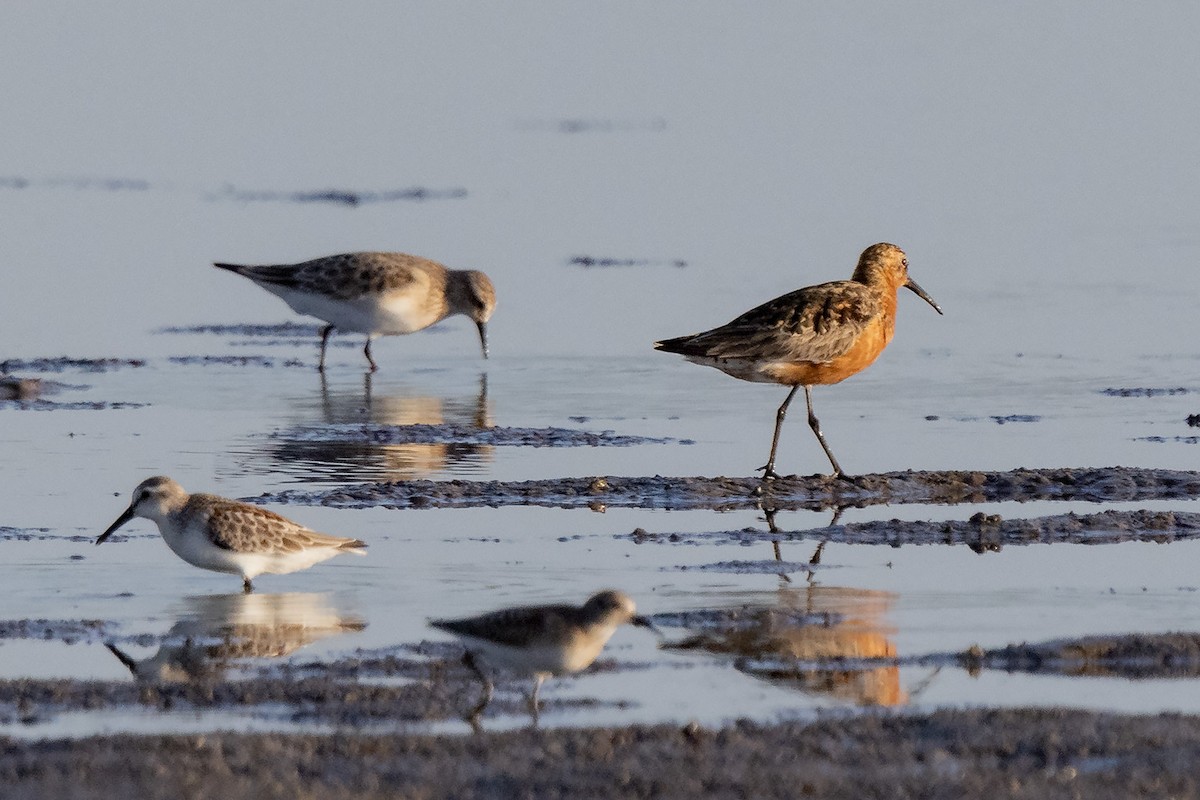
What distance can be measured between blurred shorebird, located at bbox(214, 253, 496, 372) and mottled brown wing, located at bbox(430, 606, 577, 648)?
11.9 meters

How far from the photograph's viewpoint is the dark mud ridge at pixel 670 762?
8.45 metres

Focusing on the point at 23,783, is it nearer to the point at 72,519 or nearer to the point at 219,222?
the point at 72,519

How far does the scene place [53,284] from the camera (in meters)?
26.2

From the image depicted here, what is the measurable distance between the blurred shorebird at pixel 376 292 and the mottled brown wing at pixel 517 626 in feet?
38.9

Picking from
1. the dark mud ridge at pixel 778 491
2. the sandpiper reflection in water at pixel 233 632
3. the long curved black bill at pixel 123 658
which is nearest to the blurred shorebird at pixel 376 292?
the dark mud ridge at pixel 778 491

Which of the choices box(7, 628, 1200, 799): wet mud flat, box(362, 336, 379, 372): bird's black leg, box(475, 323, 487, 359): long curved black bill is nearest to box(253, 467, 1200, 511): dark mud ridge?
box(7, 628, 1200, 799): wet mud flat

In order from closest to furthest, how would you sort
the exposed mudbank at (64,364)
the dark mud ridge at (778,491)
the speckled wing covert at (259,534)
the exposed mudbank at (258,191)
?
the speckled wing covert at (259,534), the dark mud ridge at (778,491), the exposed mudbank at (64,364), the exposed mudbank at (258,191)

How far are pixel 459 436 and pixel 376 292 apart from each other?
170 inches

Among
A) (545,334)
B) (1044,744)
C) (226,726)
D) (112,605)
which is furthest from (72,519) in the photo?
(545,334)

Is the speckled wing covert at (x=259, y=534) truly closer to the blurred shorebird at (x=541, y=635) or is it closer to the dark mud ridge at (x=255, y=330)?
the blurred shorebird at (x=541, y=635)

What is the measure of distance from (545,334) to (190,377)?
415 cm

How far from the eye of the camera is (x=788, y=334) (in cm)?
1566

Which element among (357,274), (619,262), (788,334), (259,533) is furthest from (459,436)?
(619,262)

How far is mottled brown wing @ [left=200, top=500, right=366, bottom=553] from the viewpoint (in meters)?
12.2
